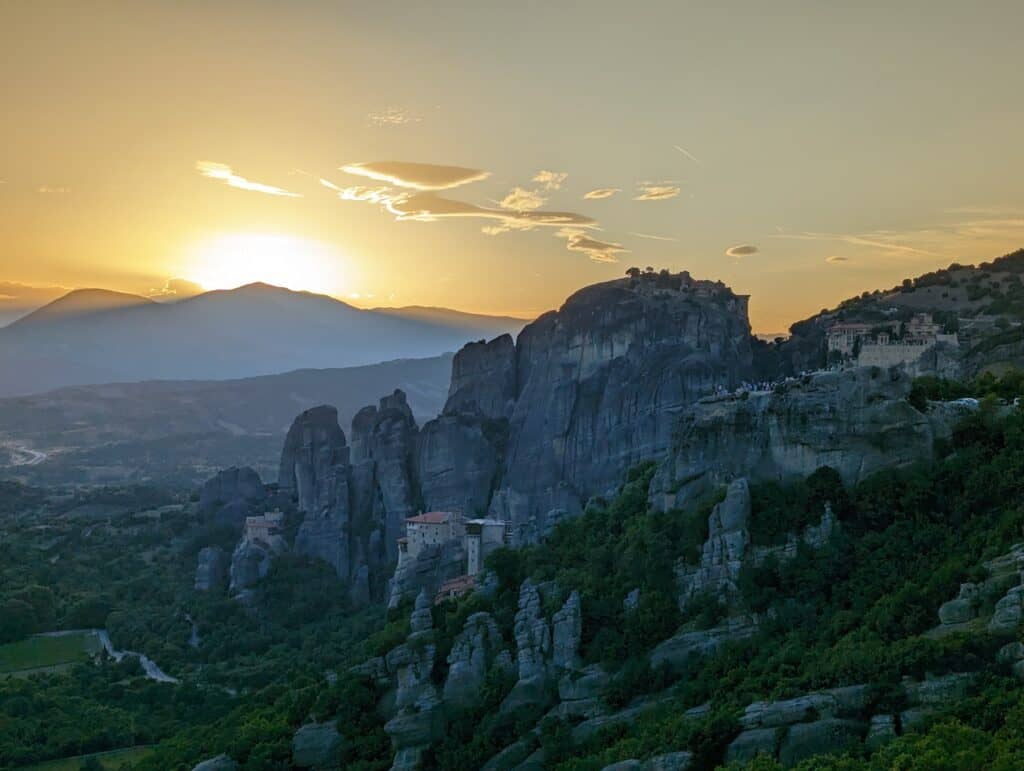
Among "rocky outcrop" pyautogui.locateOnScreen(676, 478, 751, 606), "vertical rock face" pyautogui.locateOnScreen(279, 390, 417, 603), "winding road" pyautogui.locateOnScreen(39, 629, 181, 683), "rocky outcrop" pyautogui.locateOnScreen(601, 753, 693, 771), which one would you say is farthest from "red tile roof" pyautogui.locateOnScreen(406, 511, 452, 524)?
"rocky outcrop" pyautogui.locateOnScreen(601, 753, 693, 771)

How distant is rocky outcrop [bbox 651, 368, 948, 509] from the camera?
113ft

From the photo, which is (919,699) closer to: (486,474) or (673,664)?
(673,664)

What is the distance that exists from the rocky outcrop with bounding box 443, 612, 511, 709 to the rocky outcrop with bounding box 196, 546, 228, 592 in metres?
46.4

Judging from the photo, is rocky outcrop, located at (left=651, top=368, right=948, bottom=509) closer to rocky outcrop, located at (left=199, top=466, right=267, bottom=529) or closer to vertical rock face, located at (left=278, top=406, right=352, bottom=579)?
vertical rock face, located at (left=278, top=406, right=352, bottom=579)

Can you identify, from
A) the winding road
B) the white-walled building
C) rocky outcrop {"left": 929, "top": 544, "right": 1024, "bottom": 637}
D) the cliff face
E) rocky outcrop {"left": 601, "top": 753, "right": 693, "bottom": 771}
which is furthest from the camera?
the cliff face

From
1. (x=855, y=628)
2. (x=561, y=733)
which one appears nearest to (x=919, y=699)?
(x=855, y=628)

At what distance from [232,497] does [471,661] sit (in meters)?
62.4

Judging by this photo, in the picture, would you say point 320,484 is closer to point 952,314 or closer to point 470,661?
point 952,314

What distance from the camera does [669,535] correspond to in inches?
1442

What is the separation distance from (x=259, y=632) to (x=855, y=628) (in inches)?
1965

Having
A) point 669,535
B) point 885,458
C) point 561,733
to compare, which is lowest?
point 561,733

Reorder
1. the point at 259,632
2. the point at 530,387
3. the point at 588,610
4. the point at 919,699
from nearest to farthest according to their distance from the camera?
the point at 919,699
the point at 588,610
the point at 259,632
the point at 530,387

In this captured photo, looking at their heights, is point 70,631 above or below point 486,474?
below

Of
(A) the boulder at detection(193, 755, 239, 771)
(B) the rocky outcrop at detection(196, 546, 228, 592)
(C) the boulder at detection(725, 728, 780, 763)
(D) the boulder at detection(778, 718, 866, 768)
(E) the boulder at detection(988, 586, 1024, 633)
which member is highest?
(E) the boulder at detection(988, 586, 1024, 633)
